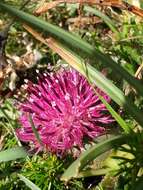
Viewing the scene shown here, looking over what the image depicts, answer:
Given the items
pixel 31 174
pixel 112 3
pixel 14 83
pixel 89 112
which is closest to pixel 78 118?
pixel 89 112

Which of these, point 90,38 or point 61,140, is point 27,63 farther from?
point 61,140

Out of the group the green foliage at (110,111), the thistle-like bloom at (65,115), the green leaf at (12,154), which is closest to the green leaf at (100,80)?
the green foliage at (110,111)

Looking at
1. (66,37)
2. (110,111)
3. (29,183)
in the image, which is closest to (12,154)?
(29,183)

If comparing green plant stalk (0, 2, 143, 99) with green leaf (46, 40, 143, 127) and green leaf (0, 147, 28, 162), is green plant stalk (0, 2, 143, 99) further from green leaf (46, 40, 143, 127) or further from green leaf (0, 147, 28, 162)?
green leaf (0, 147, 28, 162)

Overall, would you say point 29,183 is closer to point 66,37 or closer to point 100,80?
point 100,80

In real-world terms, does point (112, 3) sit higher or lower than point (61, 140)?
higher

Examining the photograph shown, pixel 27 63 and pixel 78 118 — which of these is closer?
pixel 78 118
